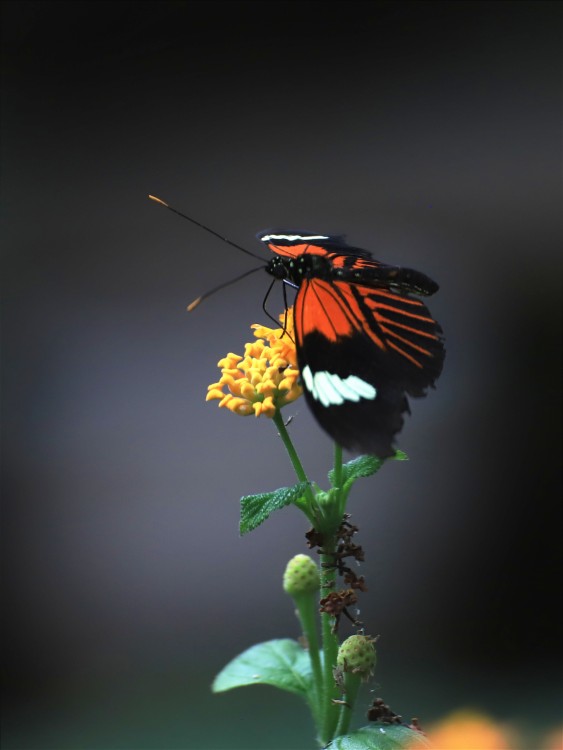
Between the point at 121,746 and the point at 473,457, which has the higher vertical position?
the point at 473,457

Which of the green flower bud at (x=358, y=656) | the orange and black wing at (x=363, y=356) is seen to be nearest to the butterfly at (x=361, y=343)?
the orange and black wing at (x=363, y=356)

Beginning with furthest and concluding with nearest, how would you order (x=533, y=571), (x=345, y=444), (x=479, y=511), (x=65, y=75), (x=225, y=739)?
1. (x=65, y=75)
2. (x=479, y=511)
3. (x=533, y=571)
4. (x=225, y=739)
5. (x=345, y=444)

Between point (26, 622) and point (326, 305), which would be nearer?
point (326, 305)

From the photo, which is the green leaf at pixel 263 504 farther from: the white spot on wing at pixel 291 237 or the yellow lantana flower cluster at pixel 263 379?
the white spot on wing at pixel 291 237

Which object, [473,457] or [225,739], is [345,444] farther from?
[473,457]

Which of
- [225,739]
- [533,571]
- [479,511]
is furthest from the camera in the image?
[479,511]

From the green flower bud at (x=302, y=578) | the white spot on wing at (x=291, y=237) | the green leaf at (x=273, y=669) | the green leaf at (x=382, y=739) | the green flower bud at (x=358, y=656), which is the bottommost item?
the green leaf at (x=382, y=739)

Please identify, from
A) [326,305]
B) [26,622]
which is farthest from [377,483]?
[326,305]
